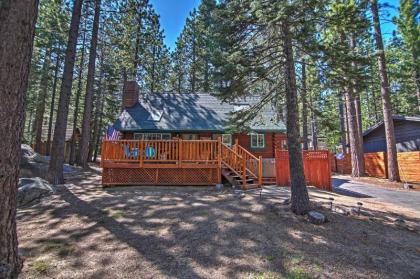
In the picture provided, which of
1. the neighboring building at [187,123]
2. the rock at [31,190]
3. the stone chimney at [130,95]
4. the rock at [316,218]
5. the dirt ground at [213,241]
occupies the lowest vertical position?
the dirt ground at [213,241]

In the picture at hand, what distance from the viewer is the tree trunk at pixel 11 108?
2891 mm

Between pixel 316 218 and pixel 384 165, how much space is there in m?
14.2

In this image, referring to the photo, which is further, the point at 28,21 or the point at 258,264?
the point at 258,264

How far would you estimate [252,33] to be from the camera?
7.13 metres

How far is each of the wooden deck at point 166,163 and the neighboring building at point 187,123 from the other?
444 centimetres

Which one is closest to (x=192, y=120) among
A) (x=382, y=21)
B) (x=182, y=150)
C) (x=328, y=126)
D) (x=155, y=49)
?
(x=182, y=150)

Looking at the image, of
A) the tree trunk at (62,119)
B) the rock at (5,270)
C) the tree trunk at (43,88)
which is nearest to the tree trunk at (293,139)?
the rock at (5,270)

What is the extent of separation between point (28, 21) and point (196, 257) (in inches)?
160

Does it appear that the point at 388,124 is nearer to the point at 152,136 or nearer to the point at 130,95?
the point at 152,136

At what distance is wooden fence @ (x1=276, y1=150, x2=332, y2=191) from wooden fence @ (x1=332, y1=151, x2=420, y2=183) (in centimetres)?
694

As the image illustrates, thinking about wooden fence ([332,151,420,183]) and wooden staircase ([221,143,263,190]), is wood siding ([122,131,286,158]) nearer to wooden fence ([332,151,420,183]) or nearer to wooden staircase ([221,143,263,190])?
wooden staircase ([221,143,263,190])

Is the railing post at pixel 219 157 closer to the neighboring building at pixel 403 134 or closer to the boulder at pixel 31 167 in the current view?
the boulder at pixel 31 167

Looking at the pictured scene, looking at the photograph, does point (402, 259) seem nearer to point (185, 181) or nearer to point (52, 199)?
point (185, 181)

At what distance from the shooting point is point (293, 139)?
601 cm
